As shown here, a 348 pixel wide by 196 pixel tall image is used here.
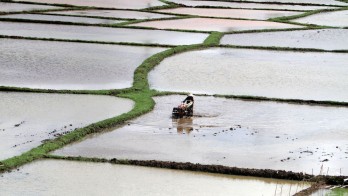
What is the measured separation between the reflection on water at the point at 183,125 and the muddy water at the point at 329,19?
801cm

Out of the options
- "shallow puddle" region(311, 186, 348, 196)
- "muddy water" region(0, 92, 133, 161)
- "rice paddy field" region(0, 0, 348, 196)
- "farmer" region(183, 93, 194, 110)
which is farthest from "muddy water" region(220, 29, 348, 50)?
"shallow puddle" region(311, 186, 348, 196)

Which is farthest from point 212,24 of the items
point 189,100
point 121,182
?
point 121,182

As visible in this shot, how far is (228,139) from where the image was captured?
761 centimetres

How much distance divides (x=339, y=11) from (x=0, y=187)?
13404mm

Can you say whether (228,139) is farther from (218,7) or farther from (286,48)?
(218,7)

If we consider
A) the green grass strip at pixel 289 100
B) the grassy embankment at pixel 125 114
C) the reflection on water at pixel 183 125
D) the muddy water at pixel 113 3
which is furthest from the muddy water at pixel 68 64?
the muddy water at pixel 113 3

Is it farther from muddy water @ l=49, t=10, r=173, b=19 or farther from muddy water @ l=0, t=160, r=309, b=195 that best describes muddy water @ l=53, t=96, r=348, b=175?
muddy water @ l=49, t=10, r=173, b=19

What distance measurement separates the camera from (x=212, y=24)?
15352mm

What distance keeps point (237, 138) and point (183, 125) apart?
68cm

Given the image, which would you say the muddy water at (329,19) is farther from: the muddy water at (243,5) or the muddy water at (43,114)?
the muddy water at (43,114)

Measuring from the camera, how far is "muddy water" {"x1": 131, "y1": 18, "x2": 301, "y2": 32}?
14750mm

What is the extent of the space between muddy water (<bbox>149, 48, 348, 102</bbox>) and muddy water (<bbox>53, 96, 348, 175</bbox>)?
60 cm

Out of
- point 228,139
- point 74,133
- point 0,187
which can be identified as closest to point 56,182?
point 0,187

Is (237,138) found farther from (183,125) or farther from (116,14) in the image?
(116,14)
